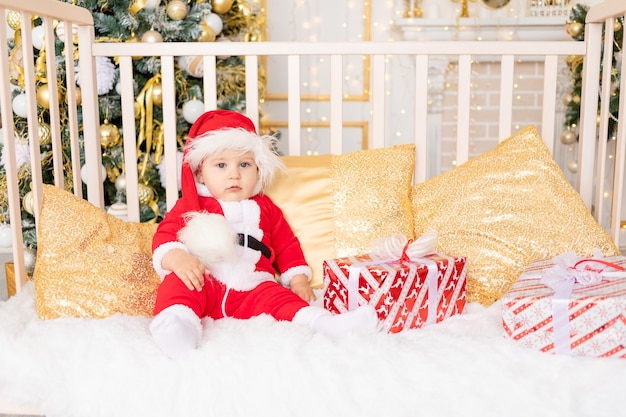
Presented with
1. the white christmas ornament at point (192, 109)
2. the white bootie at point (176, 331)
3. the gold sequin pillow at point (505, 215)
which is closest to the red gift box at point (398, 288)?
the gold sequin pillow at point (505, 215)

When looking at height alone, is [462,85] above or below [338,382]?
above

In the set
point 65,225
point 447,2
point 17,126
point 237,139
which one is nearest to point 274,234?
point 237,139

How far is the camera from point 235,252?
1159 millimetres

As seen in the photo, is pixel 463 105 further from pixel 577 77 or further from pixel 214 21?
pixel 577 77

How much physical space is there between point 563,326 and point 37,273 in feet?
2.91

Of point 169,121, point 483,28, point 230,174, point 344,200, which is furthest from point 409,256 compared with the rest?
point 483,28

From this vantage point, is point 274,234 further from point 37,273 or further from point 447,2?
point 447,2

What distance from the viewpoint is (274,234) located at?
1310mm

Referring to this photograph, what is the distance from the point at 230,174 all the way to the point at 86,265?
316 mm

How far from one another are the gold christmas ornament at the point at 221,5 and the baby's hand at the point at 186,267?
125 centimetres

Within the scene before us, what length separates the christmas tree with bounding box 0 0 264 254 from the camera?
1.97 m

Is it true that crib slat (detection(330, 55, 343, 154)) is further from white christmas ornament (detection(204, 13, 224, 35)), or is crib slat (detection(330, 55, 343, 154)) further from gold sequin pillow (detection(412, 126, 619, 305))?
white christmas ornament (detection(204, 13, 224, 35))

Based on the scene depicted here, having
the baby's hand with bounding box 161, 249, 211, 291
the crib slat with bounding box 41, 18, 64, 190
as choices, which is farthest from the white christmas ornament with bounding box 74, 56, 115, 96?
the baby's hand with bounding box 161, 249, 211, 291

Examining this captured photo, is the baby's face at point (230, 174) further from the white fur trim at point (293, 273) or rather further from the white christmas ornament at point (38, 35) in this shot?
the white christmas ornament at point (38, 35)
